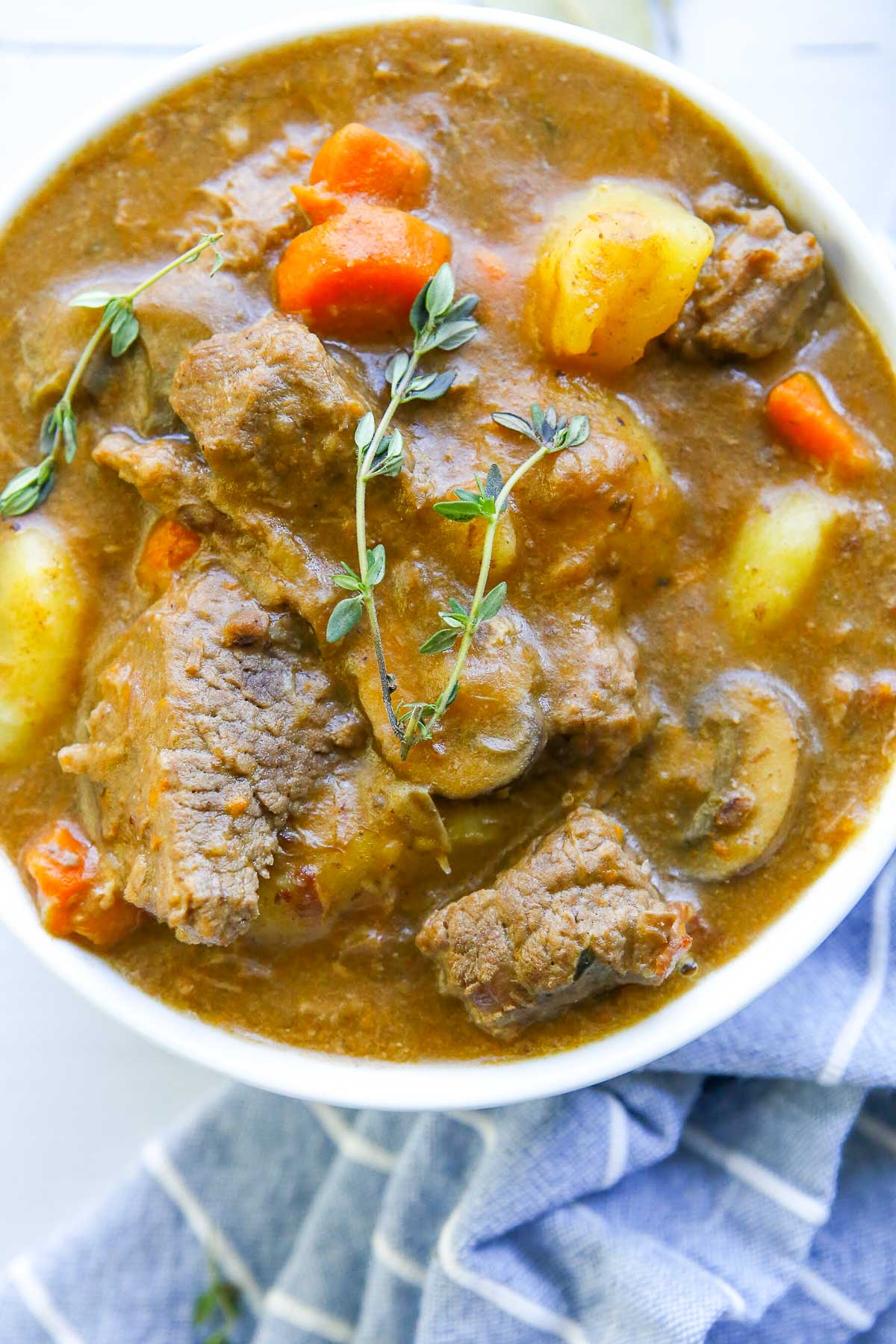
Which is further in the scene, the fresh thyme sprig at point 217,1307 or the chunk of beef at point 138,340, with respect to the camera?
the fresh thyme sprig at point 217,1307

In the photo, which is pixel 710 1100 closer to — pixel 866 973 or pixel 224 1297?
pixel 866 973

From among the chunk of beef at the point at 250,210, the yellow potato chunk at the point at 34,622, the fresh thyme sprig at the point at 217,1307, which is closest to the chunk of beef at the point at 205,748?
the yellow potato chunk at the point at 34,622

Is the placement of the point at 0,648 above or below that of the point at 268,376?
below

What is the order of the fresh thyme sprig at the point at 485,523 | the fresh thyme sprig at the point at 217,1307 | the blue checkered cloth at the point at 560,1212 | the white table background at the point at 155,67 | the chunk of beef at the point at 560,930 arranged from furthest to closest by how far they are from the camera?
the fresh thyme sprig at the point at 217,1307 → the white table background at the point at 155,67 → the blue checkered cloth at the point at 560,1212 → the chunk of beef at the point at 560,930 → the fresh thyme sprig at the point at 485,523

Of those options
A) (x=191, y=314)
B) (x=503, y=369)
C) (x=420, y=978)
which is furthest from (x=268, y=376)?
(x=420, y=978)

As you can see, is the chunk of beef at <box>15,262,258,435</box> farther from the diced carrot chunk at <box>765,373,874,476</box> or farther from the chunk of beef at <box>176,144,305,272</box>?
the diced carrot chunk at <box>765,373,874,476</box>

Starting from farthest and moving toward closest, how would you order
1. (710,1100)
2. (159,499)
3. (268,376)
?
1. (710,1100)
2. (159,499)
3. (268,376)

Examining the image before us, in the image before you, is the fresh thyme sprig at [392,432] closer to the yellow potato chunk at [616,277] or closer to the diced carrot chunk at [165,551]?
the yellow potato chunk at [616,277]
